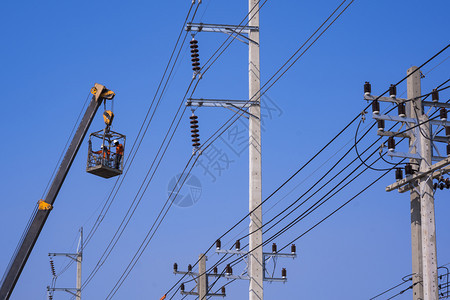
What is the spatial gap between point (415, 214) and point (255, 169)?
6.06 meters

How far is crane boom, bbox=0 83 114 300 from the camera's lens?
2667 cm

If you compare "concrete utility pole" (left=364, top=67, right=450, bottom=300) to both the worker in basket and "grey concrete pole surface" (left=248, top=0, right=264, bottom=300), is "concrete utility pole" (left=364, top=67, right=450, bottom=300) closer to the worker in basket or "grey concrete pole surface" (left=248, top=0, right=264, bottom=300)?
"grey concrete pole surface" (left=248, top=0, right=264, bottom=300)

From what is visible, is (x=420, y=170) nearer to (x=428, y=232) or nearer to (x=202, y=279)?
(x=428, y=232)

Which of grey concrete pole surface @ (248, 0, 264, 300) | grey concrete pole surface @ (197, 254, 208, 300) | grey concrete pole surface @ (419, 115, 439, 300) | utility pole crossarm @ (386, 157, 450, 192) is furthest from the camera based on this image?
grey concrete pole surface @ (197, 254, 208, 300)

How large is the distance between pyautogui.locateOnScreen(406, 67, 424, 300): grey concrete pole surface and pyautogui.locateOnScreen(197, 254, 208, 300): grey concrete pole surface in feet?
50.1

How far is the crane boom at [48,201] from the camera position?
2667cm

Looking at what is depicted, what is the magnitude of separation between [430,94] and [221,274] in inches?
590

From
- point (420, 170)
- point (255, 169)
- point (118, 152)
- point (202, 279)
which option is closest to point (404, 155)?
point (420, 170)

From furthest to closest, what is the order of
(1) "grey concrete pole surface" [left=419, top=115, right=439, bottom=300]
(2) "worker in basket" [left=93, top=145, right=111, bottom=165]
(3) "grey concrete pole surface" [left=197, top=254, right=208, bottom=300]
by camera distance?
(3) "grey concrete pole surface" [left=197, top=254, right=208, bottom=300] → (2) "worker in basket" [left=93, top=145, right=111, bottom=165] → (1) "grey concrete pole surface" [left=419, top=115, right=439, bottom=300]

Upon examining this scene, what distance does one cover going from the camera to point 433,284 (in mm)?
16078

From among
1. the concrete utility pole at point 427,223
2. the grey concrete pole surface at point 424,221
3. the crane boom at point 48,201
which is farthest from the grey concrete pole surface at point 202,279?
the concrete utility pole at point 427,223

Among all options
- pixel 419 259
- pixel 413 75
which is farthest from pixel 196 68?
pixel 419 259

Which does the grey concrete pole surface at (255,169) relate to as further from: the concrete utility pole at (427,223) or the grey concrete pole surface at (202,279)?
the grey concrete pole surface at (202,279)

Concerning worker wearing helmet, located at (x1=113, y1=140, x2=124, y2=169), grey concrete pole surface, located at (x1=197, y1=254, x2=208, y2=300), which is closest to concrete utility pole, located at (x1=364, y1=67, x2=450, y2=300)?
worker wearing helmet, located at (x1=113, y1=140, x2=124, y2=169)
